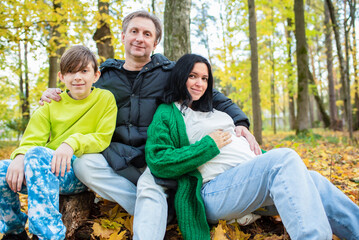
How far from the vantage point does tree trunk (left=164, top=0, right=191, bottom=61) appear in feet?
12.1

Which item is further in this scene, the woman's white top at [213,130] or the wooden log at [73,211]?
the wooden log at [73,211]

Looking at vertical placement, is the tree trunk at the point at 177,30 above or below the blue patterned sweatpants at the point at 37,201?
above

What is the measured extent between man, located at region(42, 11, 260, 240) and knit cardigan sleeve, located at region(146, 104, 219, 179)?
0.60 ft

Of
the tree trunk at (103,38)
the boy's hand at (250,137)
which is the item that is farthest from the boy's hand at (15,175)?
the tree trunk at (103,38)

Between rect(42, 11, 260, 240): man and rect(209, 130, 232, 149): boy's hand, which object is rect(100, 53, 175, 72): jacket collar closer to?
rect(42, 11, 260, 240): man

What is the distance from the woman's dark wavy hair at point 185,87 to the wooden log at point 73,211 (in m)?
1.14

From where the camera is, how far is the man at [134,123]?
187cm

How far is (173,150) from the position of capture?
185 cm

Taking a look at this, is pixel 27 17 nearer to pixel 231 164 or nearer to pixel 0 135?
pixel 231 164

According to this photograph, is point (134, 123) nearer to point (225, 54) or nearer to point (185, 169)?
point (185, 169)

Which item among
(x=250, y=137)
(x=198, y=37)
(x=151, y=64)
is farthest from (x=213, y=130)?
(x=198, y=37)

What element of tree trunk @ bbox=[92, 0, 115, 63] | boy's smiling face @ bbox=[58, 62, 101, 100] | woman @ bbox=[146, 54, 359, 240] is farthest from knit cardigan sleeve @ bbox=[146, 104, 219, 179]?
tree trunk @ bbox=[92, 0, 115, 63]

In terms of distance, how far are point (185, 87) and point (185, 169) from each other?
75 cm

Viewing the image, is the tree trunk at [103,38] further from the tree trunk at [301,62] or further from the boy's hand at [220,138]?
the tree trunk at [301,62]
